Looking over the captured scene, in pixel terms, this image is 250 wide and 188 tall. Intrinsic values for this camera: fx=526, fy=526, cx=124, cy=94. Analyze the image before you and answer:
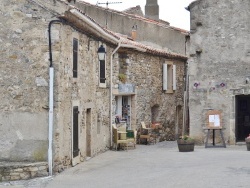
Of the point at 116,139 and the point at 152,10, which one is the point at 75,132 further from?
the point at 152,10

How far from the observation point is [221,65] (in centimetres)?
1961

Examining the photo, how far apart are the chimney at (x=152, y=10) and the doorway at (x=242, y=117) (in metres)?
12.8

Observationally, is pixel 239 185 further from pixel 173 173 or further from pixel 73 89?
pixel 73 89

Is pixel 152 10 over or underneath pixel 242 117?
over

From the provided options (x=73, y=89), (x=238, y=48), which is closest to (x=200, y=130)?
(x=238, y=48)

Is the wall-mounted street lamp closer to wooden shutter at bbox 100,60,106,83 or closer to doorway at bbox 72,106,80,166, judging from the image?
wooden shutter at bbox 100,60,106,83

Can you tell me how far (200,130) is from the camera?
19.8 m

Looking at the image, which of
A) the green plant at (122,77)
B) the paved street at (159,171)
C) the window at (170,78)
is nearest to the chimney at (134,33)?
the window at (170,78)

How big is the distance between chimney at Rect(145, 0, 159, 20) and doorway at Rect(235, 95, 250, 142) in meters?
12.8

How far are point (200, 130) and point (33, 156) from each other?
8.38 meters

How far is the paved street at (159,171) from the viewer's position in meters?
11.6

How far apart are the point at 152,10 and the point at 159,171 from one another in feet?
64.8

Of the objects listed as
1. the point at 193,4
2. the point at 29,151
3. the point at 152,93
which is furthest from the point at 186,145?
the point at 29,151

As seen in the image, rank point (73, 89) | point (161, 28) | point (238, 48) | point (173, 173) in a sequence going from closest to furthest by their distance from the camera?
point (173, 173) < point (73, 89) < point (238, 48) < point (161, 28)
